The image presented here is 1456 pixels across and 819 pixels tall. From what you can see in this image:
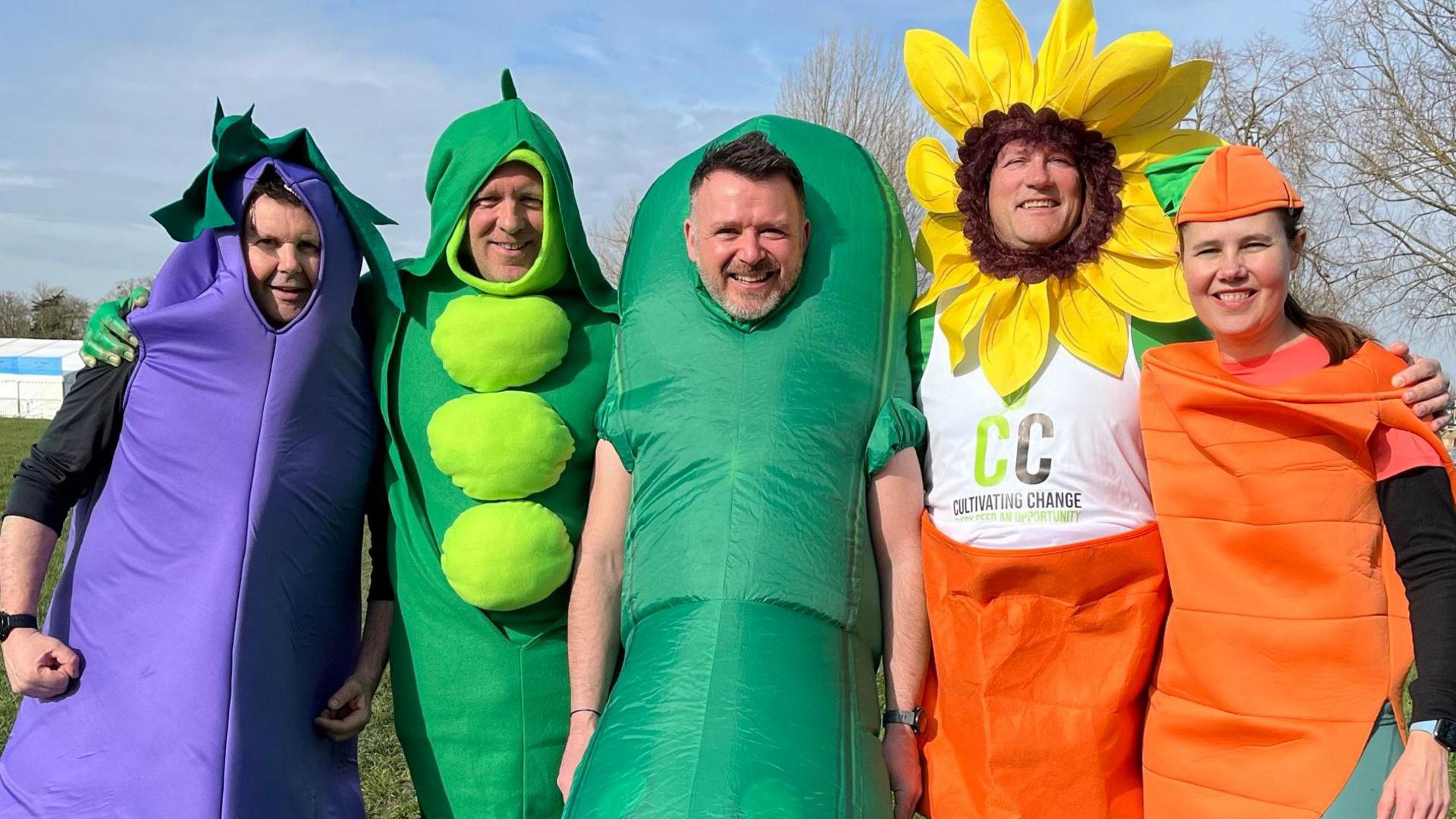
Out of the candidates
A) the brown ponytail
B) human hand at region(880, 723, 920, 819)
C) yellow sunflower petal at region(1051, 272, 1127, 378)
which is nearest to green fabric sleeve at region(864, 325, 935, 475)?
yellow sunflower petal at region(1051, 272, 1127, 378)

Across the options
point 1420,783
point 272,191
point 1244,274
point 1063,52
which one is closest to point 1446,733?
point 1420,783

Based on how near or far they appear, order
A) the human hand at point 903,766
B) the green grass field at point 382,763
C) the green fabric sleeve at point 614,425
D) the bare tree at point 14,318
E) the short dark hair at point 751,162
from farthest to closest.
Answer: the bare tree at point 14,318, the green grass field at point 382,763, the green fabric sleeve at point 614,425, the short dark hair at point 751,162, the human hand at point 903,766

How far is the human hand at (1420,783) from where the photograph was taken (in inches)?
83.2

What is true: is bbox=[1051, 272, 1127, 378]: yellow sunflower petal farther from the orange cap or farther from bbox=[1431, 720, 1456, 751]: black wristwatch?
bbox=[1431, 720, 1456, 751]: black wristwatch

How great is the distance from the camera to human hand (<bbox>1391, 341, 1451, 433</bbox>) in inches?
88.0

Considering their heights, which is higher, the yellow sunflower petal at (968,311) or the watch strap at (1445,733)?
the yellow sunflower petal at (968,311)

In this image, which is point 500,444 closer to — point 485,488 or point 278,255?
point 485,488

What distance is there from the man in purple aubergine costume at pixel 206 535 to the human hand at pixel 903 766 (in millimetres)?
1330

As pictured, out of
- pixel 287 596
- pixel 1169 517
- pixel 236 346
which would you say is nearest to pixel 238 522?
pixel 287 596

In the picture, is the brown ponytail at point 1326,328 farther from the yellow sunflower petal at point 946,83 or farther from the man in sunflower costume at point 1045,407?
the yellow sunflower petal at point 946,83

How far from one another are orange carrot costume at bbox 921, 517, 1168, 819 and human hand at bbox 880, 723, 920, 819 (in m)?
0.07

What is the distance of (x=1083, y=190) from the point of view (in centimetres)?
280

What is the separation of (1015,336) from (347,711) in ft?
6.18

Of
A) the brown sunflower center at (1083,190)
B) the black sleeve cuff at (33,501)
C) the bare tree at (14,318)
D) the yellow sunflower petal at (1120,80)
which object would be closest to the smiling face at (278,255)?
the black sleeve cuff at (33,501)
